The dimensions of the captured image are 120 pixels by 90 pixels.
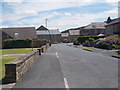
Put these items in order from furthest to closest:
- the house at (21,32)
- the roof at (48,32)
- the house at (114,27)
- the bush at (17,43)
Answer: the roof at (48,32) < the house at (21,32) < the house at (114,27) < the bush at (17,43)

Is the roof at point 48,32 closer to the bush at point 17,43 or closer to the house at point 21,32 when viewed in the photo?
the house at point 21,32

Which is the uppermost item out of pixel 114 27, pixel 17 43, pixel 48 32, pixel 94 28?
pixel 94 28

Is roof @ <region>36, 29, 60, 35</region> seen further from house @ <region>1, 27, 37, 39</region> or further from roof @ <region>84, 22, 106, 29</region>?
house @ <region>1, 27, 37, 39</region>

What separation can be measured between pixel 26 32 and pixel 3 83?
63.4 meters

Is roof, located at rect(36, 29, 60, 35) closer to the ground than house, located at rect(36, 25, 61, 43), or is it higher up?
higher up

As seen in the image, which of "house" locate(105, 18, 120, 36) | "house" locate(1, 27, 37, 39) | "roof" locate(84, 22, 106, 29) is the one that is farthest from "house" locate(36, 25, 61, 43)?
"house" locate(105, 18, 120, 36)

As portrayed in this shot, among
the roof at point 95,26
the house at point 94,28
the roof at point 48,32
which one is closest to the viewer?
the house at point 94,28

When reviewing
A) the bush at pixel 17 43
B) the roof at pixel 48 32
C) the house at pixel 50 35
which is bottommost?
the bush at pixel 17 43

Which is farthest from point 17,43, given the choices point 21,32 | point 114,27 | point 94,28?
point 94,28

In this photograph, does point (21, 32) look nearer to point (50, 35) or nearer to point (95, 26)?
point (50, 35)

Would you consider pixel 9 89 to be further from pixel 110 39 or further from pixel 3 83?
pixel 110 39

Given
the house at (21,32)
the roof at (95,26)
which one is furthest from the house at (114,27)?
the house at (21,32)

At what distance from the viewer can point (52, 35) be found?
98.5 meters

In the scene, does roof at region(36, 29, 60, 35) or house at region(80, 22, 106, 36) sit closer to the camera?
house at region(80, 22, 106, 36)
